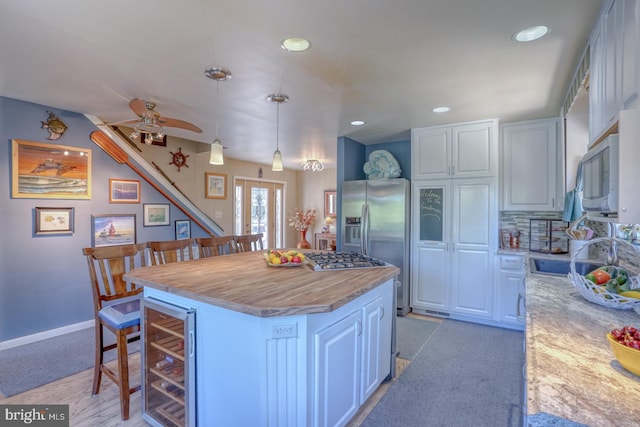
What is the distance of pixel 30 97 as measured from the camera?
9.62ft

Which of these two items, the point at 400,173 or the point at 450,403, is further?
the point at 400,173

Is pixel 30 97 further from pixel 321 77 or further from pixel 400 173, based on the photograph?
pixel 400 173

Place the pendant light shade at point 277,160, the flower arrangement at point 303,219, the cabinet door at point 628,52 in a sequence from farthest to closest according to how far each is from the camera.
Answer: the flower arrangement at point 303,219, the pendant light shade at point 277,160, the cabinet door at point 628,52

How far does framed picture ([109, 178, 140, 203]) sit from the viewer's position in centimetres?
373

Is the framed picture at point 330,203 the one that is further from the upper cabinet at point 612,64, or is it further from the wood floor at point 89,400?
the upper cabinet at point 612,64

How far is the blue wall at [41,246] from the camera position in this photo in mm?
2986

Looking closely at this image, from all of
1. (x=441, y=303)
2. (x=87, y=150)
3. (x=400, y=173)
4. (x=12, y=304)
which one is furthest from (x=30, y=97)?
(x=441, y=303)

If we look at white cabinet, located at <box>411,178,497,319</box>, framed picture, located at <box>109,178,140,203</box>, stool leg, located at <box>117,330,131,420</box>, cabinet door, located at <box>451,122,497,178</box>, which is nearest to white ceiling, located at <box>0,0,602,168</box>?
cabinet door, located at <box>451,122,497,178</box>

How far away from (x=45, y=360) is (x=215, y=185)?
3690 mm

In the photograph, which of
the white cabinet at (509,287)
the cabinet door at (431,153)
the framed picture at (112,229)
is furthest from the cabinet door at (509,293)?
the framed picture at (112,229)

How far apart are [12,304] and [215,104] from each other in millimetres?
2722

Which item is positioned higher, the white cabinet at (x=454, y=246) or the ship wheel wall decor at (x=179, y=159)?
the ship wheel wall decor at (x=179, y=159)

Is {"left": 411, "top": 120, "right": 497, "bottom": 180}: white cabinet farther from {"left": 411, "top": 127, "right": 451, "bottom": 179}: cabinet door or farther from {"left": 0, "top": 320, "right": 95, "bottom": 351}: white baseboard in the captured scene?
{"left": 0, "top": 320, "right": 95, "bottom": 351}: white baseboard

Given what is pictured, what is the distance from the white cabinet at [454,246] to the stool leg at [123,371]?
318 centimetres
